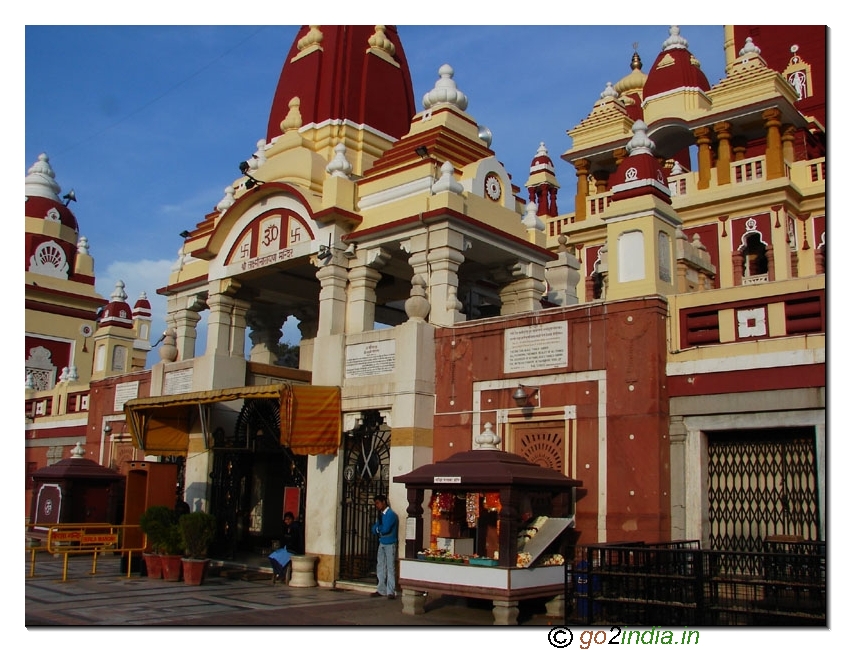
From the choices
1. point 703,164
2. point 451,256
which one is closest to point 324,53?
point 451,256

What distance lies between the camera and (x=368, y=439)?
16.0 metres

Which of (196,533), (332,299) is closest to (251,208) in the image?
(332,299)

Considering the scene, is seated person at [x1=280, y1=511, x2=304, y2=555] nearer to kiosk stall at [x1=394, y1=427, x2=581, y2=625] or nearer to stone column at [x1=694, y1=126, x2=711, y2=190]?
kiosk stall at [x1=394, y1=427, x2=581, y2=625]

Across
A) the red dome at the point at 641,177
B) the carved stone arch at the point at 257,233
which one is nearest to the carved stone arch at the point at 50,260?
the carved stone arch at the point at 257,233

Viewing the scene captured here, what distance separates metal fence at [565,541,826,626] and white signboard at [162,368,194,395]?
1115 cm

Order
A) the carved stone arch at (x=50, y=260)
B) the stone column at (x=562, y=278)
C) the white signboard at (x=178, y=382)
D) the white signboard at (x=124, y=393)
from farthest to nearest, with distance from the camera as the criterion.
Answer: the carved stone arch at (x=50, y=260), the white signboard at (x=124, y=393), the stone column at (x=562, y=278), the white signboard at (x=178, y=382)

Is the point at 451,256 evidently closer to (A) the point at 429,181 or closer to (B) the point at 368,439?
(A) the point at 429,181

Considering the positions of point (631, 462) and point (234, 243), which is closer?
point (631, 462)

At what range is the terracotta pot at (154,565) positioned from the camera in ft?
52.0

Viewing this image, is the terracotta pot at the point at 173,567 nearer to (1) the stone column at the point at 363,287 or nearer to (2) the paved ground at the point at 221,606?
(2) the paved ground at the point at 221,606

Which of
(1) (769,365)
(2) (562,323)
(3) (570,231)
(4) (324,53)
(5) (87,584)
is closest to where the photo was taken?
(1) (769,365)

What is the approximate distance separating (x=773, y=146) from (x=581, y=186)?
617cm

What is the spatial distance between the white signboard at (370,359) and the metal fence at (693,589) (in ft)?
18.7

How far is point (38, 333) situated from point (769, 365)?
29402 mm
